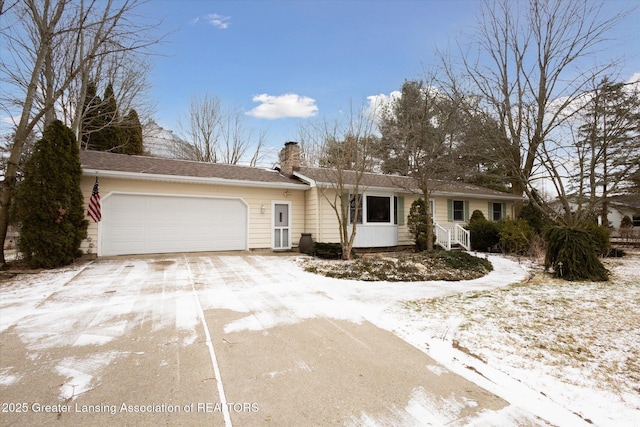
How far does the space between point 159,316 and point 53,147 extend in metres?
6.11

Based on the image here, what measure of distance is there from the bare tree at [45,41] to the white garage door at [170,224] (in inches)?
89.4

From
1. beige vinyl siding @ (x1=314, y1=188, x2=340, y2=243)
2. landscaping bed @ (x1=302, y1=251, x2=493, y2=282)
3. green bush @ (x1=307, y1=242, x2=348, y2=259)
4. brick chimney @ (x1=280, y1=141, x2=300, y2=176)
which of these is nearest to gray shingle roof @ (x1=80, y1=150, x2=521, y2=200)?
brick chimney @ (x1=280, y1=141, x2=300, y2=176)

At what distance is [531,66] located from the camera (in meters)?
9.36

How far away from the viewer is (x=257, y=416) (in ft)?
6.76

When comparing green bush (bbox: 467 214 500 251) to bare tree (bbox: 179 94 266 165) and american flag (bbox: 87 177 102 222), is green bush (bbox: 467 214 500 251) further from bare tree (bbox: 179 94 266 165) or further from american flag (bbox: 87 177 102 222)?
bare tree (bbox: 179 94 266 165)

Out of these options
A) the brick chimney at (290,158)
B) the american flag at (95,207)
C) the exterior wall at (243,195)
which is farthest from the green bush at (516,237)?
the american flag at (95,207)

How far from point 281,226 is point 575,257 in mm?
8331

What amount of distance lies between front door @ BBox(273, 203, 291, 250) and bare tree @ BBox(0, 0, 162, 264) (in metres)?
6.18

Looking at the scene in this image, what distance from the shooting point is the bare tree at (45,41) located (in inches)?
309

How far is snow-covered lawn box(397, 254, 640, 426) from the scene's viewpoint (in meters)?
2.36

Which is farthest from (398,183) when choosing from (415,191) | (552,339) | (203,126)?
(203,126)

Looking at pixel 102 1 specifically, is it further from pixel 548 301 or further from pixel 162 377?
pixel 548 301

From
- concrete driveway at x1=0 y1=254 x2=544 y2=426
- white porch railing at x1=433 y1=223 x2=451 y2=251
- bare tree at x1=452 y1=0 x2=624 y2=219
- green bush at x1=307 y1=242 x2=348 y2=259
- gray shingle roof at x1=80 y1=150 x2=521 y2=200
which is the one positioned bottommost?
concrete driveway at x1=0 y1=254 x2=544 y2=426

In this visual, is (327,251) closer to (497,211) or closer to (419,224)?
(419,224)
